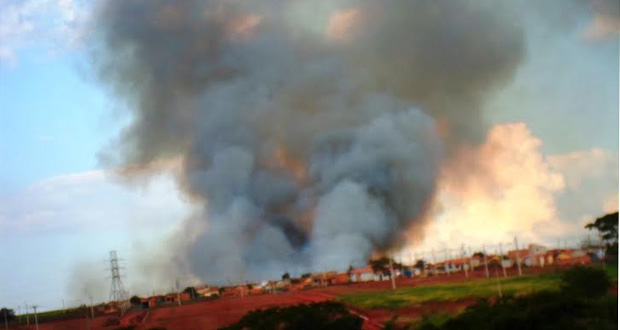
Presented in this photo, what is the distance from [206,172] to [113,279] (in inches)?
170

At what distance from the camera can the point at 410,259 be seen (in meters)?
10.8

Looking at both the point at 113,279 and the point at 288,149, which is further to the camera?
the point at 288,149

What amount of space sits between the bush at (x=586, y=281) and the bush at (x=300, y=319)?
2326 millimetres

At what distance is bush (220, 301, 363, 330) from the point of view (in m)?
9.20

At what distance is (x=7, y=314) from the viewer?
918 cm

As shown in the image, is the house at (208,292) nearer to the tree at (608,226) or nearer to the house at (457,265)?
the house at (457,265)

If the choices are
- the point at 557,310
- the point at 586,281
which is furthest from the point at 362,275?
the point at 586,281

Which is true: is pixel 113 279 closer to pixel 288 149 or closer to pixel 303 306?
pixel 303 306

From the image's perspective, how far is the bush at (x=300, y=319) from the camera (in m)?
9.20

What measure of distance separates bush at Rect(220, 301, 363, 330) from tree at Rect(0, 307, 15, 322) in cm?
220

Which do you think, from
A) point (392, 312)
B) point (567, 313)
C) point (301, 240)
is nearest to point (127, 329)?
point (392, 312)

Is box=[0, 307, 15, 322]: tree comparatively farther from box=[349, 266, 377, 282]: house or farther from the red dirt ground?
box=[349, 266, 377, 282]: house

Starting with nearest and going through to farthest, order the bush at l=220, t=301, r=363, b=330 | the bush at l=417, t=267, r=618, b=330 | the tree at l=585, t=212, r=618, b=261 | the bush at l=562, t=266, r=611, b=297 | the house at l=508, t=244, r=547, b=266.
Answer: the bush at l=417, t=267, r=618, b=330 < the bush at l=220, t=301, r=363, b=330 < the bush at l=562, t=266, r=611, b=297 < the house at l=508, t=244, r=547, b=266 < the tree at l=585, t=212, r=618, b=261

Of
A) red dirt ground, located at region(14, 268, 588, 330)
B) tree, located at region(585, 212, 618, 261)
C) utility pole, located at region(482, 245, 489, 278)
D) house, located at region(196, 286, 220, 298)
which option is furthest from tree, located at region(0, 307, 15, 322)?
tree, located at region(585, 212, 618, 261)
